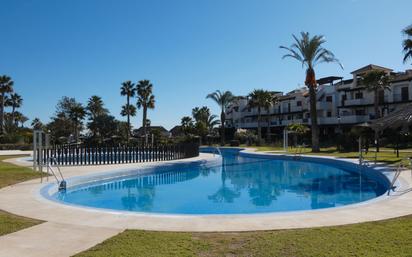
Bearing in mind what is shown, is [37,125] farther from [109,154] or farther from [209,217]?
[209,217]

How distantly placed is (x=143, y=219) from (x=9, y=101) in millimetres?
72338

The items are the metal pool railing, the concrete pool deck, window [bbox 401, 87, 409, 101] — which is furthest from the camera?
window [bbox 401, 87, 409, 101]

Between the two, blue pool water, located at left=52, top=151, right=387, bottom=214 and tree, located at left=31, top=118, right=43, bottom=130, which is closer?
blue pool water, located at left=52, top=151, right=387, bottom=214

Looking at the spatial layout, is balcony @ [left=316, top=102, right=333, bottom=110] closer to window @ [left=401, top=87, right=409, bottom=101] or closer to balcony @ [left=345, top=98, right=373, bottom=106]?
balcony @ [left=345, top=98, right=373, bottom=106]

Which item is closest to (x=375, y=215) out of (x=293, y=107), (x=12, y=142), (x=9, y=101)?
(x=12, y=142)

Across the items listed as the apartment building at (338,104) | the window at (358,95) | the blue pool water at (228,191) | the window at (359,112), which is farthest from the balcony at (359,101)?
the blue pool water at (228,191)

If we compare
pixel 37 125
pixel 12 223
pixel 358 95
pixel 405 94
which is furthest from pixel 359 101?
pixel 37 125

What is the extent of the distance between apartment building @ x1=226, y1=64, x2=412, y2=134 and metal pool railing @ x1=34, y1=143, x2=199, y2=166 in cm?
3133

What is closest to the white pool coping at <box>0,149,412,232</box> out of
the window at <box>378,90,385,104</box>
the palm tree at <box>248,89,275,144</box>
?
the window at <box>378,90,385,104</box>

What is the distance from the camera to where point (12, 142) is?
51.2 metres

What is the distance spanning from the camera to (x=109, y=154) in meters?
23.6

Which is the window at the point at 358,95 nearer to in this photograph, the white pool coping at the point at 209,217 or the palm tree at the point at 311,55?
the palm tree at the point at 311,55

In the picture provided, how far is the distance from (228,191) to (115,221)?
8400 millimetres

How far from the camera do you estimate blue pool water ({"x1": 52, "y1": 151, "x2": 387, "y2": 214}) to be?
12477 mm
